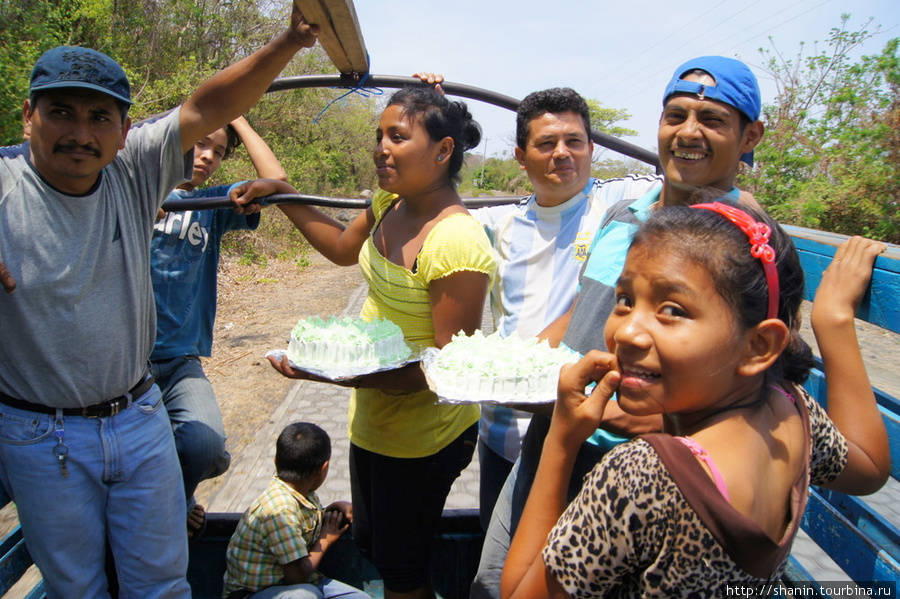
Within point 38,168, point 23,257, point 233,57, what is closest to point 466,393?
point 23,257

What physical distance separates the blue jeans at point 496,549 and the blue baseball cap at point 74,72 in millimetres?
1808

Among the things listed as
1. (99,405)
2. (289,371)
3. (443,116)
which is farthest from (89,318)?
(443,116)

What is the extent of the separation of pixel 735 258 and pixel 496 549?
1.23 meters

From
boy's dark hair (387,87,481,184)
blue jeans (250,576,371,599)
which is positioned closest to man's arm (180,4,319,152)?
boy's dark hair (387,87,481,184)

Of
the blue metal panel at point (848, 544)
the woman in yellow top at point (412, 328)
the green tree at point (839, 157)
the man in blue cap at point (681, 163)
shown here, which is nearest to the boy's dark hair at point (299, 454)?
the woman in yellow top at point (412, 328)

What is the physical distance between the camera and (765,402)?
1213mm

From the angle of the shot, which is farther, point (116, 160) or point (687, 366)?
point (116, 160)

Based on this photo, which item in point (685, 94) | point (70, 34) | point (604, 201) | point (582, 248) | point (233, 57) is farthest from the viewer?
point (233, 57)

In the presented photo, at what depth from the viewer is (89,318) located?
74.5 inches

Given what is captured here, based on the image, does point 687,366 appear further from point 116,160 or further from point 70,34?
point 70,34

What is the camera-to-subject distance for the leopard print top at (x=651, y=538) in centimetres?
97

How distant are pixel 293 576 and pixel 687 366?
210cm

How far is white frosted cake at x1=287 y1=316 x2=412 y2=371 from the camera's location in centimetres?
209

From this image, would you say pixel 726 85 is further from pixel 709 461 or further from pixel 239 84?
pixel 239 84
